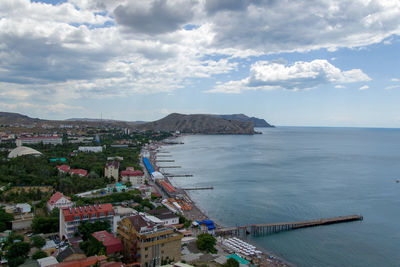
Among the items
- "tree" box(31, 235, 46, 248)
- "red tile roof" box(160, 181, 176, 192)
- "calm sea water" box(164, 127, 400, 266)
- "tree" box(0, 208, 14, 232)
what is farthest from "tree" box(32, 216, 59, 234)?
"red tile roof" box(160, 181, 176, 192)

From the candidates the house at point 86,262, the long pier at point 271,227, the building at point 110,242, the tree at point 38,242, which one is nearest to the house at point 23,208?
the tree at point 38,242

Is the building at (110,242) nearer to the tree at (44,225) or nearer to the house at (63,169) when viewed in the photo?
the tree at (44,225)

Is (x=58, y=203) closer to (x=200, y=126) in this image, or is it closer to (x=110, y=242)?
(x=110, y=242)

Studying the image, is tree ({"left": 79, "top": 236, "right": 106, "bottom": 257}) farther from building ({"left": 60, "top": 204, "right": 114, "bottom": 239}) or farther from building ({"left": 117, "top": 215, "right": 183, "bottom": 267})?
building ({"left": 60, "top": 204, "right": 114, "bottom": 239})

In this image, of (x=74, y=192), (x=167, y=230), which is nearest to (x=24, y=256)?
(x=167, y=230)

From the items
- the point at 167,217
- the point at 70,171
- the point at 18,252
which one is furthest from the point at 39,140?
the point at 18,252

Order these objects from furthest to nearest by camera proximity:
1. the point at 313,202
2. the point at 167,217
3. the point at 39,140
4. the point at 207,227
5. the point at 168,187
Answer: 1. the point at 39,140
2. the point at 168,187
3. the point at 313,202
4. the point at 207,227
5. the point at 167,217

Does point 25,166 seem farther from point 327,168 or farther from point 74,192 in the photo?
point 327,168
